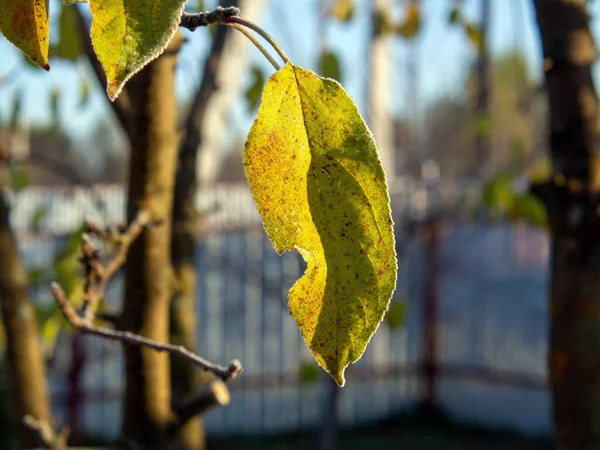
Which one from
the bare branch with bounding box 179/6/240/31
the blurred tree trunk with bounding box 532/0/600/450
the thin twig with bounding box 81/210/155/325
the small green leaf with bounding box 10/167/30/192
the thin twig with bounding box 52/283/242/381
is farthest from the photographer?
the small green leaf with bounding box 10/167/30/192

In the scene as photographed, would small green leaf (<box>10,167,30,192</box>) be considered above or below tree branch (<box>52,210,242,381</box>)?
above

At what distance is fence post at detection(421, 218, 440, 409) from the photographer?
6781 millimetres

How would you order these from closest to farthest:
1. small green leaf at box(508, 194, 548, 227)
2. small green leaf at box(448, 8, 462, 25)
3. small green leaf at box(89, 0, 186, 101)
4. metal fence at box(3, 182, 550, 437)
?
small green leaf at box(89, 0, 186, 101) < small green leaf at box(448, 8, 462, 25) < small green leaf at box(508, 194, 548, 227) < metal fence at box(3, 182, 550, 437)

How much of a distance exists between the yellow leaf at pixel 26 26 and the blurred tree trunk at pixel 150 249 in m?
0.46

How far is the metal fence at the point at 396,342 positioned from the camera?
6145 mm

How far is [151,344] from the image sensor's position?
0.74 meters

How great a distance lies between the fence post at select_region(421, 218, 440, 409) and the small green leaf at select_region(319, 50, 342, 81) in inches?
182

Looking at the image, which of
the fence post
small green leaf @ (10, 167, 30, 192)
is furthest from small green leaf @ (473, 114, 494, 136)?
the fence post

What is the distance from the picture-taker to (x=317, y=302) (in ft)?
1.67

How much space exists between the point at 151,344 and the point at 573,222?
3.01 ft

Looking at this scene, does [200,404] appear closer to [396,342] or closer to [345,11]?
[345,11]

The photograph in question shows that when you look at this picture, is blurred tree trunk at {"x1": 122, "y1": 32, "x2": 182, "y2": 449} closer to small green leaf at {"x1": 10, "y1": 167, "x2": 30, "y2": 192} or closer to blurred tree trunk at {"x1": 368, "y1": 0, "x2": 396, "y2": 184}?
small green leaf at {"x1": 10, "y1": 167, "x2": 30, "y2": 192}

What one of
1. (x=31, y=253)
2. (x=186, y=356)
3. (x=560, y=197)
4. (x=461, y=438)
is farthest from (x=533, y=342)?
(x=186, y=356)

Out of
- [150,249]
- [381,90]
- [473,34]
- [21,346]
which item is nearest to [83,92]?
[21,346]
